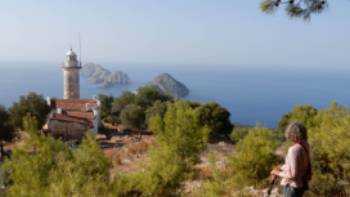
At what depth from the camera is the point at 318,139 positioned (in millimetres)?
6789

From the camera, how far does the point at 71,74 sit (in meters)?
36.3

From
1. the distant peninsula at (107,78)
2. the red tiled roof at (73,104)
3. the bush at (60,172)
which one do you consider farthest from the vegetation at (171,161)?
the distant peninsula at (107,78)

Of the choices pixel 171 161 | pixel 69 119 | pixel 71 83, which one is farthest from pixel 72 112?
pixel 171 161

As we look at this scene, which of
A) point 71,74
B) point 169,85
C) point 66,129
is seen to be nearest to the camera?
point 66,129

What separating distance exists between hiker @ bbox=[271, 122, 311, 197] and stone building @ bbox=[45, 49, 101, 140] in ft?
65.2

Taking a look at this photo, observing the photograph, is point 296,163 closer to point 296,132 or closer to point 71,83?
point 296,132

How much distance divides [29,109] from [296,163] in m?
24.6

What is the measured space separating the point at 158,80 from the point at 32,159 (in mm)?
85286

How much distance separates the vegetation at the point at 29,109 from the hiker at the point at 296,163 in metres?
22.2

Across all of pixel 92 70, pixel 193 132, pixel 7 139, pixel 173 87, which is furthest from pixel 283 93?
pixel 193 132

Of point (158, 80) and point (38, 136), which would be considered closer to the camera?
point (38, 136)

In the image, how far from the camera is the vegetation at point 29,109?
24.7 meters

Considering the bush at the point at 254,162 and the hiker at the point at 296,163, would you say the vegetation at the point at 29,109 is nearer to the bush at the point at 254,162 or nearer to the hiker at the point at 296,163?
the bush at the point at 254,162

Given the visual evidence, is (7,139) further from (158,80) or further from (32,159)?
(158,80)
